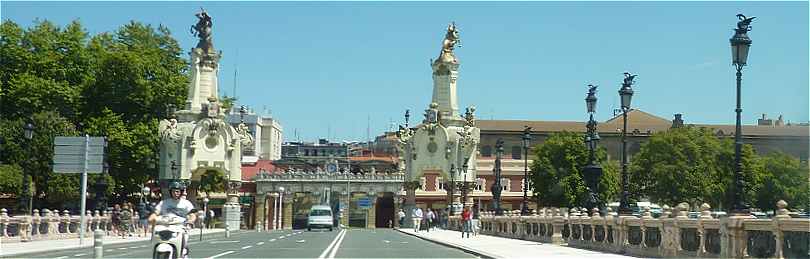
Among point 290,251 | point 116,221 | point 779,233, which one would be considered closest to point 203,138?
point 116,221

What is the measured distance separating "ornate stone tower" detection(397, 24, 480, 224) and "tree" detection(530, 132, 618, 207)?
6151 millimetres

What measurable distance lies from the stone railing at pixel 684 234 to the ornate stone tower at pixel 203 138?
45.6 m

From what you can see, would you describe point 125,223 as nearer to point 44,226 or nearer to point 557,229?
point 44,226

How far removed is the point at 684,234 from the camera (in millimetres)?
24391

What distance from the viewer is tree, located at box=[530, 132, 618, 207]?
88.2 metres

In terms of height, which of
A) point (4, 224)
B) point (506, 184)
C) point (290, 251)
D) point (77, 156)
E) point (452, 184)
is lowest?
point (290, 251)

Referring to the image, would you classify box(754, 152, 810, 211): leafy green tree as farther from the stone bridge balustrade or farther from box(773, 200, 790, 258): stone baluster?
box(773, 200, 790, 258): stone baluster

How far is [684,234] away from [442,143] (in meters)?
64.0

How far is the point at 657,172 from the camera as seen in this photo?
83.0 metres

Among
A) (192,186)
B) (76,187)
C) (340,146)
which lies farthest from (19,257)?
(340,146)

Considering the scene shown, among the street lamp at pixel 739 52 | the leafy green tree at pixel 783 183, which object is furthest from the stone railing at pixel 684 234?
the leafy green tree at pixel 783 183

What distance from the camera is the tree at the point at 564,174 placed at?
88250 mm

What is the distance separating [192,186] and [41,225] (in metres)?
40.5

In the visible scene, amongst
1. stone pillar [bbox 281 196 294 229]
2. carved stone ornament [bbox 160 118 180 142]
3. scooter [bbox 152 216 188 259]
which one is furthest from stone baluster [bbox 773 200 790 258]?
stone pillar [bbox 281 196 294 229]
